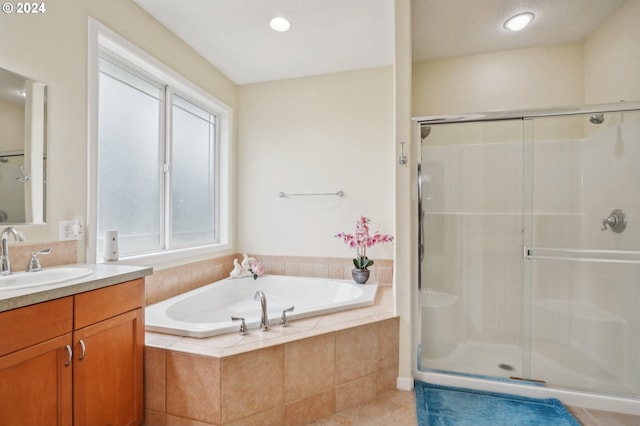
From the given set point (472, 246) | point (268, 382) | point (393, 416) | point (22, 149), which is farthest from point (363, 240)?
point (22, 149)

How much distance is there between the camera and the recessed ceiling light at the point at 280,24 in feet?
6.82

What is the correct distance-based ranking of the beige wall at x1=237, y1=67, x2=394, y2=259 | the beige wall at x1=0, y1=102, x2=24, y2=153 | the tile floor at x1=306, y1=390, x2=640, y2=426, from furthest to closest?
→ 1. the beige wall at x1=237, y1=67, x2=394, y2=259
2. the tile floor at x1=306, y1=390, x2=640, y2=426
3. the beige wall at x1=0, y1=102, x2=24, y2=153

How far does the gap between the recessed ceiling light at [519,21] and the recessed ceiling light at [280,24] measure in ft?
5.20

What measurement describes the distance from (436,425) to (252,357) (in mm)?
1041

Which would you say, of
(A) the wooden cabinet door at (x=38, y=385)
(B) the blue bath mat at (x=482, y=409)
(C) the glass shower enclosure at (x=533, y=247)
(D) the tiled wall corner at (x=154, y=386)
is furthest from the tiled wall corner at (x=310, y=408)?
(A) the wooden cabinet door at (x=38, y=385)

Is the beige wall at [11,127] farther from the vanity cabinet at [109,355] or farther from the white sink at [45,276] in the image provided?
the vanity cabinet at [109,355]

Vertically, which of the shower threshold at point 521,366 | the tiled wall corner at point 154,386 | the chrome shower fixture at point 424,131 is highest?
the chrome shower fixture at point 424,131

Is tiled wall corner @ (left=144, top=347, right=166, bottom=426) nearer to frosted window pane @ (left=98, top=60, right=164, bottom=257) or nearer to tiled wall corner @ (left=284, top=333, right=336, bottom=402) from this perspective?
tiled wall corner @ (left=284, top=333, right=336, bottom=402)

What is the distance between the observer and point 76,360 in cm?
114

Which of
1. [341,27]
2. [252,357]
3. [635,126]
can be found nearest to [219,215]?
[252,357]

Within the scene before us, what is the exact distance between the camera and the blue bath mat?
1.59 m

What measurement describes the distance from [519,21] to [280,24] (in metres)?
1.71

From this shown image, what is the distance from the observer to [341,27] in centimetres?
218

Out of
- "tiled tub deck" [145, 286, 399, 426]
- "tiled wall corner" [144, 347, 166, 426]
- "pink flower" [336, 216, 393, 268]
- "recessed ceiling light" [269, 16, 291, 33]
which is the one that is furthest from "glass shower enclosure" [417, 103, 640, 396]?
"tiled wall corner" [144, 347, 166, 426]
